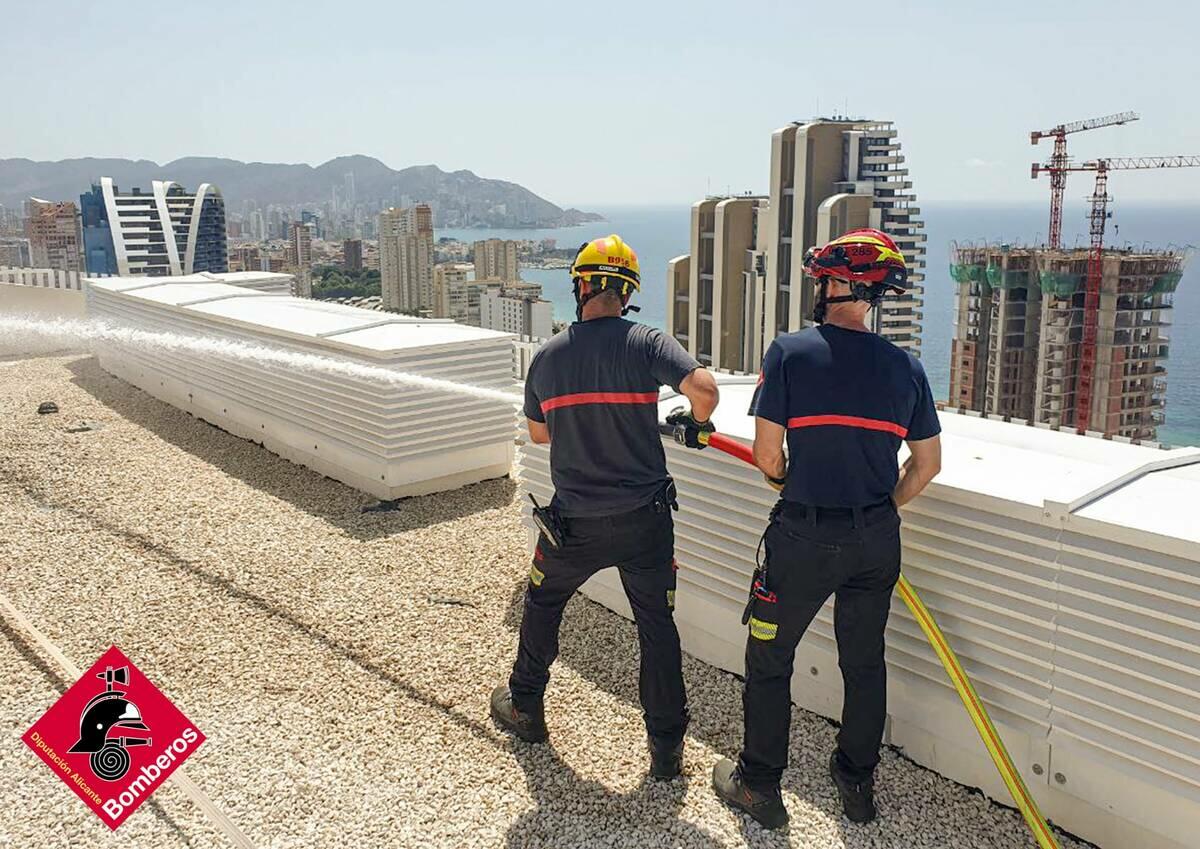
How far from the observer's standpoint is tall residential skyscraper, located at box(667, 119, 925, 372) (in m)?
50.8

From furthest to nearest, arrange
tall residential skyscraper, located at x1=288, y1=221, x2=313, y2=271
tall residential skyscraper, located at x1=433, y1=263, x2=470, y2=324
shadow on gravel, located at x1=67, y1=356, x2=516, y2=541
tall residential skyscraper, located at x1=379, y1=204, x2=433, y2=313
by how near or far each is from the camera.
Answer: tall residential skyscraper, located at x1=288, y1=221, x2=313, y2=271
tall residential skyscraper, located at x1=379, y1=204, x2=433, y2=313
tall residential skyscraper, located at x1=433, y1=263, x2=470, y2=324
shadow on gravel, located at x1=67, y1=356, x2=516, y2=541

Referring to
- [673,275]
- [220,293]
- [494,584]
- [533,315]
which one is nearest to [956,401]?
[673,275]

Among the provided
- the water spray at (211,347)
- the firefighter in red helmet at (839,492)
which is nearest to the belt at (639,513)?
the firefighter in red helmet at (839,492)

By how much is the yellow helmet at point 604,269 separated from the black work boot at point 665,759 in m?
1.99

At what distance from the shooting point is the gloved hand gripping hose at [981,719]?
3945 mm

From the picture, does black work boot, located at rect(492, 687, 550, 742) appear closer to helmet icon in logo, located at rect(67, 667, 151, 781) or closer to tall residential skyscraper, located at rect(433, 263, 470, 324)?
helmet icon in logo, located at rect(67, 667, 151, 781)

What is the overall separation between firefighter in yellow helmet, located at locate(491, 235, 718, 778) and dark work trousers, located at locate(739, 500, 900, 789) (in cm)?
46

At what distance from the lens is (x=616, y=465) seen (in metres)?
4.47

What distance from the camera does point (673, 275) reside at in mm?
60250

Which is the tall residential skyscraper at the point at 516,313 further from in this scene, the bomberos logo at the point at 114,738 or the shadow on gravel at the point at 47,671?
the bomberos logo at the point at 114,738

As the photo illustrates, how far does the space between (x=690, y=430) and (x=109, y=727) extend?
2.60 metres

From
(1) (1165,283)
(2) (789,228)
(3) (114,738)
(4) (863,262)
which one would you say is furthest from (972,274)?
(3) (114,738)

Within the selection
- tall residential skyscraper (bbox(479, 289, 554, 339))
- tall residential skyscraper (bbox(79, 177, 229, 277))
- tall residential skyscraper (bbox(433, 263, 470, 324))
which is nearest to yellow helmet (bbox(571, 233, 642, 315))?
tall residential skyscraper (bbox(479, 289, 554, 339))

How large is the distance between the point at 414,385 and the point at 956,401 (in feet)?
230
